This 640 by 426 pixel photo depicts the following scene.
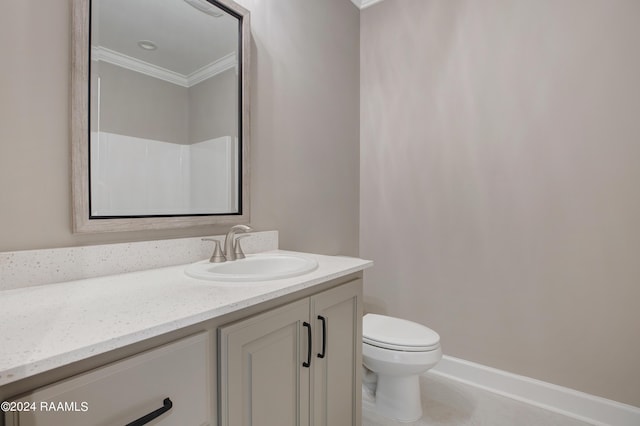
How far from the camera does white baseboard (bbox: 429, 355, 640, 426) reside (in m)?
1.60

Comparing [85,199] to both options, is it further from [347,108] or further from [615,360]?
[615,360]

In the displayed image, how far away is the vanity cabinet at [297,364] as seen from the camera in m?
0.85

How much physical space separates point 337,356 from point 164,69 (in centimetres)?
133

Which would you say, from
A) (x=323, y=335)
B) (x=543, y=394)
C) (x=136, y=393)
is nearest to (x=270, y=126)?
(x=323, y=335)

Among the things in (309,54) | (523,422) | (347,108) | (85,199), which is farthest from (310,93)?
(523,422)

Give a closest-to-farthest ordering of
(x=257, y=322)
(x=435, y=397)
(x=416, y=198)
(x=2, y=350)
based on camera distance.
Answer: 1. (x=2, y=350)
2. (x=257, y=322)
3. (x=435, y=397)
4. (x=416, y=198)

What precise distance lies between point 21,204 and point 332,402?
122 centimetres

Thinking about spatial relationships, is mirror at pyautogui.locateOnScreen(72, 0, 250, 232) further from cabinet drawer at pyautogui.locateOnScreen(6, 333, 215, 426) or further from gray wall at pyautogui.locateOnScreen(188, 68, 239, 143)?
cabinet drawer at pyautogui.locateOnScreen(6, 333, 215, 426)

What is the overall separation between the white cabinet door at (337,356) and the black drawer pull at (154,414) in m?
0.50

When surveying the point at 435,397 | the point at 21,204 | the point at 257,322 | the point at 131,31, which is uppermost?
the point at 131,31

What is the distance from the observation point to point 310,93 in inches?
77.9

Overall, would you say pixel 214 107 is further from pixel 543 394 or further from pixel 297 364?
pixel 543 394

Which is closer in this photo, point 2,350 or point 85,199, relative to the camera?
point 2,350

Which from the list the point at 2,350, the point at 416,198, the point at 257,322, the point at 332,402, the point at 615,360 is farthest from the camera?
the point at 416,198
